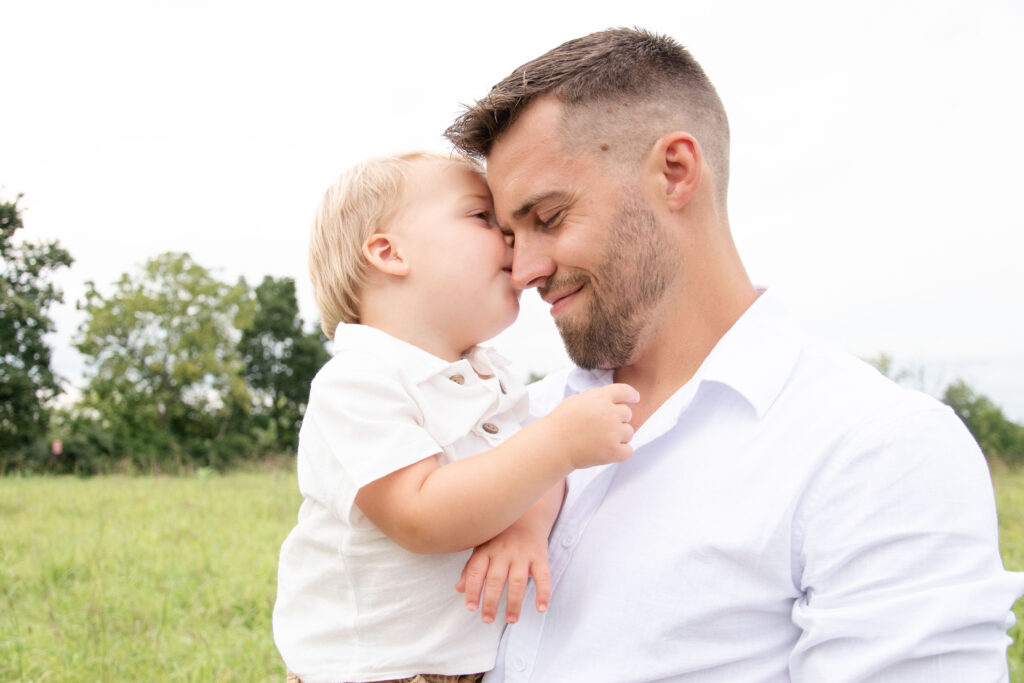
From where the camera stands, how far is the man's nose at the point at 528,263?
2020 mm

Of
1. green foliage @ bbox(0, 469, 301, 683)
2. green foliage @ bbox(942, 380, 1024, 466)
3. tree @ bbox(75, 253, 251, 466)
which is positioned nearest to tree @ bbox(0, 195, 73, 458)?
green foliage @ bbox(0, 469, 301, 683)

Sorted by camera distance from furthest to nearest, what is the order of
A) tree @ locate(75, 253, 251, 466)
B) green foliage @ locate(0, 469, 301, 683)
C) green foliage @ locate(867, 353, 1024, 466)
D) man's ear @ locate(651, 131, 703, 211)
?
tree @ locate(75, 253, 251, 466), green foliage @ locate(867, 353, 1024, 466), green foliage @ locate(0, 469, 301, 683), man's ear @ locate(651, 131, 703, 211)

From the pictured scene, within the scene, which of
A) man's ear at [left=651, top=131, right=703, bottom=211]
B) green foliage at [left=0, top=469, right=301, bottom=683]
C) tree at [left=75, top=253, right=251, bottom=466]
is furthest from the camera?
tree at [left=75, top=253, right=251, bottom=466]

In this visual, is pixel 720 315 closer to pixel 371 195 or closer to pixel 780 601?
pixel 780 601

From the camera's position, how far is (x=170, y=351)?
1400 inches

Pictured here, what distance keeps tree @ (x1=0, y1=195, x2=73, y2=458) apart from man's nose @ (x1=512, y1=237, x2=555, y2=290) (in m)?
3.79

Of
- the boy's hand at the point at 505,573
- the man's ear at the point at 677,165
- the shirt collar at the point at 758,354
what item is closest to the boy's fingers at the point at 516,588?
the boy's hand at the point at 505,573

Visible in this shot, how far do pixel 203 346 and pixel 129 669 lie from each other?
34155 mm

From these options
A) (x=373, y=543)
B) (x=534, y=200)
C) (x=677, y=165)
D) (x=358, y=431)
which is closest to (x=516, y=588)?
(x=373, y=543)

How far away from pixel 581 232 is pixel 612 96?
40 centimetres

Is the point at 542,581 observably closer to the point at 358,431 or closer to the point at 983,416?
the point at 358,431

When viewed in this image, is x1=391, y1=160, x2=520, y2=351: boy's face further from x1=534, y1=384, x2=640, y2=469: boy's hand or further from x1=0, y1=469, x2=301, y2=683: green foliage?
x1=0, y1=469, x2=301, y2=683: green foliage

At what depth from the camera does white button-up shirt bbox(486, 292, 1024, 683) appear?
1432 millimetres

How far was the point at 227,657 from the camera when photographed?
3971 millimetres
